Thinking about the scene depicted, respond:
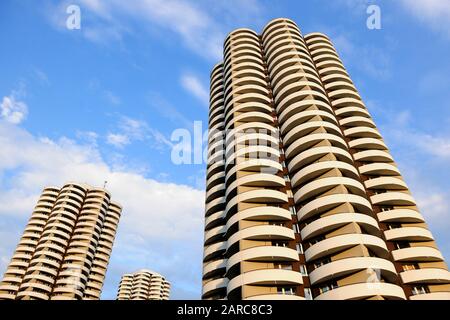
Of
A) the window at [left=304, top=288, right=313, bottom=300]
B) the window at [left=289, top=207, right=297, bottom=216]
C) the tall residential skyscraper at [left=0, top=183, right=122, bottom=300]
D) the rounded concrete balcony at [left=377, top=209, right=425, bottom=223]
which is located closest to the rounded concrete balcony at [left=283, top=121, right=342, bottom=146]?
the window at [left=289, top=207, right=297, bottom=216]

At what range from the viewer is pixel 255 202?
129ft

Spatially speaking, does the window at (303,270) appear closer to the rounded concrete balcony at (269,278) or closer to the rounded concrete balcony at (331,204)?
the rounded concrete balcony at (269,278)

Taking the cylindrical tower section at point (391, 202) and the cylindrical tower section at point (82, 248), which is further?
the cylindrical tower section at point (82, 248)

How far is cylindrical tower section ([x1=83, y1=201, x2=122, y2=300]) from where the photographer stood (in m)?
89.4

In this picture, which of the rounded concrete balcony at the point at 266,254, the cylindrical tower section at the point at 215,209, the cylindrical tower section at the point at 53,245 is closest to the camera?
the rounded concrete balcony at the point at 266,254

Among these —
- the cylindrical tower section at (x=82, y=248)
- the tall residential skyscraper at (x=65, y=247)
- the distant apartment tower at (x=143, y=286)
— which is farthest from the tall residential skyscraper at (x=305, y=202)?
the distant apartment tower at (x=143, y=286)

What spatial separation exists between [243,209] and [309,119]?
18368mm

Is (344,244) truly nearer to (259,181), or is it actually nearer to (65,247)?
(259,181)

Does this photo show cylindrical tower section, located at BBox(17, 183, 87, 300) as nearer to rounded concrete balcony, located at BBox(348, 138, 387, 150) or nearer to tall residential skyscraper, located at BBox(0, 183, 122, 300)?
tall residential skyscraper, located at BBox(0, 183, 122, 300)

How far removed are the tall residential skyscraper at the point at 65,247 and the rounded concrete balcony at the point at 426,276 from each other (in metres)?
73.9

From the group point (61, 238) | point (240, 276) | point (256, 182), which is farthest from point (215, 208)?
point (61, 238)

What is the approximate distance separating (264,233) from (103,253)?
251 ft

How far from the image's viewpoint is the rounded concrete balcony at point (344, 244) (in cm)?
3188
